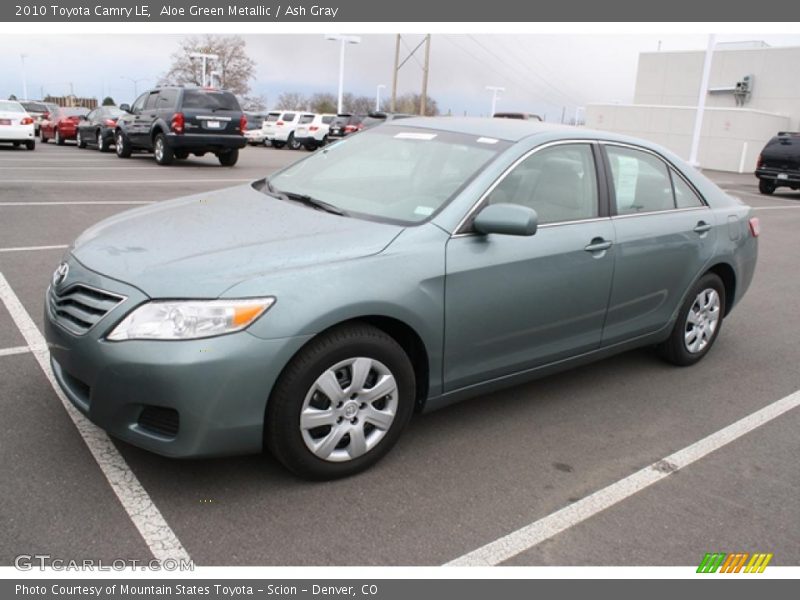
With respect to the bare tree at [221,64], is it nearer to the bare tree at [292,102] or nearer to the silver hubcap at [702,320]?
the bare tree at [292,102]

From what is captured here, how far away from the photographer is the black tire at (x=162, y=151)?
673 inches

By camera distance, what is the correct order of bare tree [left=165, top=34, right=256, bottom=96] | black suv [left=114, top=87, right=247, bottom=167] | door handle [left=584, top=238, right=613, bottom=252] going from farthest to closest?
bare tree [left=165, top=34, right=256, bottom=96] → black suv [left=114, top=87, right=247, bottom=167] → door handle [left=584, top=238, right=613, bottom=252]

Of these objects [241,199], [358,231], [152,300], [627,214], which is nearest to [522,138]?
[627,214]

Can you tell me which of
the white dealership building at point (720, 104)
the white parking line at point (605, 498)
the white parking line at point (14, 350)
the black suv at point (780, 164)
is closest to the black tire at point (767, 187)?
the black suv at point (780, 164)

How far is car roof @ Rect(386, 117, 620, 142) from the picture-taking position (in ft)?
13.4

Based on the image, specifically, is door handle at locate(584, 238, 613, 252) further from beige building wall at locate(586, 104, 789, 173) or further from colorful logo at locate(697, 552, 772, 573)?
beige building wall at locate(586, 104, 789, 173)

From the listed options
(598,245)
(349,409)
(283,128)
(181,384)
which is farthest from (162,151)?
(181,384)

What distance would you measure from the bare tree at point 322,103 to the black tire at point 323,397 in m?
76.9

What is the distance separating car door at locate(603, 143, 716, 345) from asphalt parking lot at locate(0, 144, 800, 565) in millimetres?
520

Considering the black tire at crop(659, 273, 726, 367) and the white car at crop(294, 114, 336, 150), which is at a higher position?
the white car at crop(294, 114, 336, 150)

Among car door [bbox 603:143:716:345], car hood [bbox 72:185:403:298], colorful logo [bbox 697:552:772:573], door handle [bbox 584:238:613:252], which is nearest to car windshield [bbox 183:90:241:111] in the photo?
car hood [bbox 72:185:403:298]

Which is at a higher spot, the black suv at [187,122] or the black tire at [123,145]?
the black suv at [187,122]

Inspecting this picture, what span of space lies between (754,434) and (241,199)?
3.22 metres

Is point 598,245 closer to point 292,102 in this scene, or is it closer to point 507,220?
point 507,220
